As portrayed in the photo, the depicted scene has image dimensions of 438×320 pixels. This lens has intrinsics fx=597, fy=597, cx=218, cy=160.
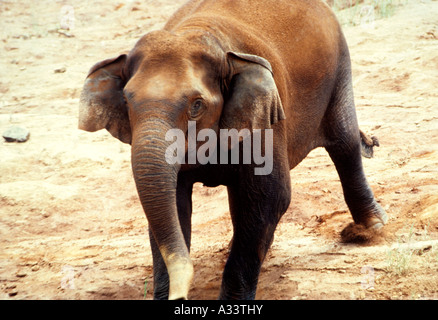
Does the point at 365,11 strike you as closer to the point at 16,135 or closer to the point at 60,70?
the point at 60,70

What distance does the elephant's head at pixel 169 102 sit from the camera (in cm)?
299

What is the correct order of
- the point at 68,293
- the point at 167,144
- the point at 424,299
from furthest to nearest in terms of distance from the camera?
the point at 68,293
the point at 424,299
the point at 167,144

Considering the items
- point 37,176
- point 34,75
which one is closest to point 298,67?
point 37,176

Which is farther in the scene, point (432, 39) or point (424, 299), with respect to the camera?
point (432, 39)

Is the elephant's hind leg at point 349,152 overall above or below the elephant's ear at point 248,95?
below

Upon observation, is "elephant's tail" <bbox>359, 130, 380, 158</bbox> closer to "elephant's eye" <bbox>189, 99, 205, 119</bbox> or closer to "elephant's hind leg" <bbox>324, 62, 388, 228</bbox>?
"elephant's hind leg" <bbox>324, 62, 388, 228</bbox>

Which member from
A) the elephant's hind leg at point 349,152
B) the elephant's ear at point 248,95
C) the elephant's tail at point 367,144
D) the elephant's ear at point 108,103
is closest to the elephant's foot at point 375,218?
the elephant's hind leg at point 349,152

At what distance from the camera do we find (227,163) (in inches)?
146

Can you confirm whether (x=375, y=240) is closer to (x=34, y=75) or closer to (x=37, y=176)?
(x=37, y=176)

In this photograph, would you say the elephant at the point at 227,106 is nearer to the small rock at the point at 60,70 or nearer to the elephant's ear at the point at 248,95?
the elephant's ear at the point at 248,95

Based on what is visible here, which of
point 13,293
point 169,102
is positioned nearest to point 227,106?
point 169,102

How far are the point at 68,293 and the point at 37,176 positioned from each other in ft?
10.3

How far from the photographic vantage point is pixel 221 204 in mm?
6633

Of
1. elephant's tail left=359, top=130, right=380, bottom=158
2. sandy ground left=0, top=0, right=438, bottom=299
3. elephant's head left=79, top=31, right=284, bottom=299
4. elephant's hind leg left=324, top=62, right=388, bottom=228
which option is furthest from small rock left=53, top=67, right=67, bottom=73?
elephant's head left=79, top=31, right=284, bottom=299
